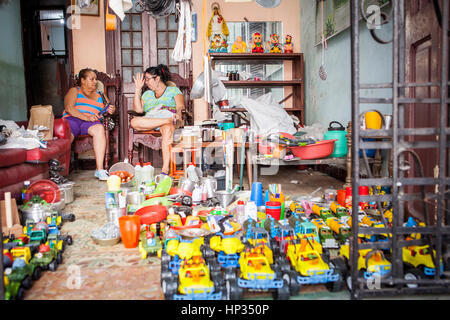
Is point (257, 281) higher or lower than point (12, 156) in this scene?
lower

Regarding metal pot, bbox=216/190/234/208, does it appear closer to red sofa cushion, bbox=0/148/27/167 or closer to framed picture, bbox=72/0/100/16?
red sofa cushion, bbox=0/148/27/167

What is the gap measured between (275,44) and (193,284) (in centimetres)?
510

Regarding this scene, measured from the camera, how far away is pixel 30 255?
1903 millimetres

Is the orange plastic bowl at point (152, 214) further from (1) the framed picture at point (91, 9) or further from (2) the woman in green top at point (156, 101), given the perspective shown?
(1) the framed picture at point (91, 9)

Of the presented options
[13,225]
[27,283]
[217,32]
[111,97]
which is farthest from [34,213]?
[217,32]

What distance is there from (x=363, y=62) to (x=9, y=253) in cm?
373

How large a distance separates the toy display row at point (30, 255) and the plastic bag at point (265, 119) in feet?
8.47

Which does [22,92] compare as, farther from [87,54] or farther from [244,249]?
[244,249]

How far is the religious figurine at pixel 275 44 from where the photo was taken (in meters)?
5.82

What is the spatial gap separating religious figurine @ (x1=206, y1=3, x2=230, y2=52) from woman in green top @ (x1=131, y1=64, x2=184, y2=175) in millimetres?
1056

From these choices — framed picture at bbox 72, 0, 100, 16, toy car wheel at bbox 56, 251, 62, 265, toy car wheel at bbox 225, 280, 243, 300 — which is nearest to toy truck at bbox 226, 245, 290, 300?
toy car wheel at bbox 225, 280, 243, 300

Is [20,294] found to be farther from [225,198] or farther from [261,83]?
A: [261,83]

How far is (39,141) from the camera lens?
3.56m

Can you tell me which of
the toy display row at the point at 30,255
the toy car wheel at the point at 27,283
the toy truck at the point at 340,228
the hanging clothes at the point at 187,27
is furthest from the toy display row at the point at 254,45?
the toy car wheel at the point at 27,283
